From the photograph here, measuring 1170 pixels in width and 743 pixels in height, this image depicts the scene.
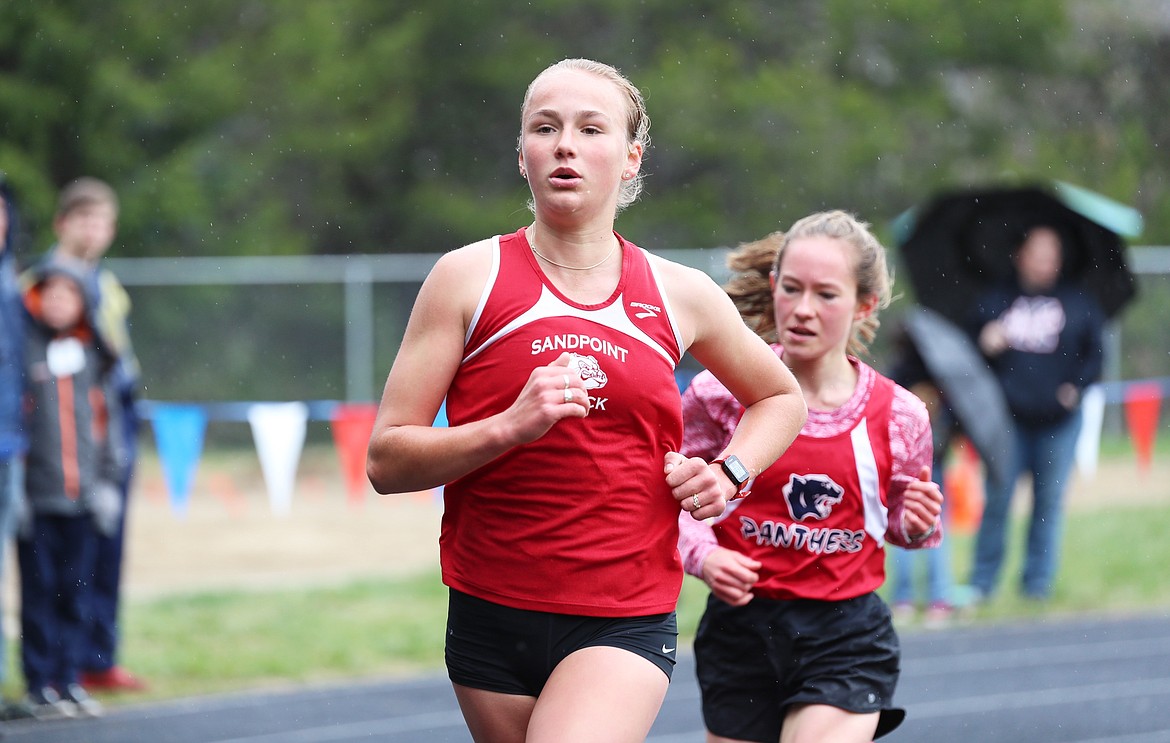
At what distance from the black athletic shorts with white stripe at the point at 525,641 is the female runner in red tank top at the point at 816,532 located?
0.59 metres

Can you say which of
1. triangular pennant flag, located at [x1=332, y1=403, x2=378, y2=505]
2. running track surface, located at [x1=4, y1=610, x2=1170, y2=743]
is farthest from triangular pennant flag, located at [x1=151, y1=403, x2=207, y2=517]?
running track surface, located at [x1=4, y1=610, x2=1170, y2=743]

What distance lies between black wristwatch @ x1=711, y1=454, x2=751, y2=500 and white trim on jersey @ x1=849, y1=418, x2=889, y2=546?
0.63 meters

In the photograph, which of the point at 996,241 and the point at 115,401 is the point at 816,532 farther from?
the point at 996,241

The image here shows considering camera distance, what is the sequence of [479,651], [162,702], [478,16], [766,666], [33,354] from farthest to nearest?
[478,16], [162,702], [33,354], [766,666], [479,651]

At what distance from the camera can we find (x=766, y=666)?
13.5 ft

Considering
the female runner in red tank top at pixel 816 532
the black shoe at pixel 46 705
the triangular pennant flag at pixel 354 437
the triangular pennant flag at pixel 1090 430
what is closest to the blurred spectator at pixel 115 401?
the black shoe at pixel 46 705

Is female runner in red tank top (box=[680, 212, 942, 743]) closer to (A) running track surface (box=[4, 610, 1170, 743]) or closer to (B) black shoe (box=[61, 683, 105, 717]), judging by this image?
(A) running track surface (box=[4, 610, 1170, 743])

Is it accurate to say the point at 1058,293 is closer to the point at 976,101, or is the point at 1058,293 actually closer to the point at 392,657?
the point at 392,657

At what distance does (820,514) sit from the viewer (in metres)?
4.04

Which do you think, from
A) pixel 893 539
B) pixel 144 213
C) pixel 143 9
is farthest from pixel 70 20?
pixel 893 539

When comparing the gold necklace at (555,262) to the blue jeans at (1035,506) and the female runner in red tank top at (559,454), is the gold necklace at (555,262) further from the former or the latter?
the blue jeans at (1035,506)

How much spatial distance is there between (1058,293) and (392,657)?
15.9 ft

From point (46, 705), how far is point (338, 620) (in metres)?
2.97

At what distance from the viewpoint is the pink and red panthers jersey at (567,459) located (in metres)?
3.29
